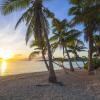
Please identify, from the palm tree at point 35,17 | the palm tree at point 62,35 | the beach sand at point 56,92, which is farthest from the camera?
the palm tree at point 62,35

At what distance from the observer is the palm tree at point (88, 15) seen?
24.3 m

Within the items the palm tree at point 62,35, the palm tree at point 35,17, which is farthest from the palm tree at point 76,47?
the palm tree at point 35,17

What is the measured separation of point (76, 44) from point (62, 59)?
12.4 feet

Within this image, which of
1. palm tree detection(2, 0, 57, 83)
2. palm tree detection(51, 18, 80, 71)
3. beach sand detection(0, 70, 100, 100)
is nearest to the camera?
beach sand detection(0, 70, 100, 100)

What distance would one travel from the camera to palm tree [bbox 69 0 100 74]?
24.3m

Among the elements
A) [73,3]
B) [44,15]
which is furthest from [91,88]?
[73,3]

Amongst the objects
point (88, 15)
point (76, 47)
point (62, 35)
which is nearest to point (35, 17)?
point (88, 15)

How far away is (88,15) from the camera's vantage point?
25.2 metres

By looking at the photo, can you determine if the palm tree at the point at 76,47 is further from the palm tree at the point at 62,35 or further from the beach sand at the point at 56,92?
the beach sand at the point at 56,92

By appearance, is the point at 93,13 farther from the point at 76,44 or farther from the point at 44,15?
the point at 76,44

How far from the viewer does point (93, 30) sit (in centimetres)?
2931

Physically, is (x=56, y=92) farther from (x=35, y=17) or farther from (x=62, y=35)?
(x=62, y=35)

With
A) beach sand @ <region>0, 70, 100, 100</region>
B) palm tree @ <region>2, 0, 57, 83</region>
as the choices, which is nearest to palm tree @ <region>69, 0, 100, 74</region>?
palm tree @ <region>2, 0, 57, 83</region>

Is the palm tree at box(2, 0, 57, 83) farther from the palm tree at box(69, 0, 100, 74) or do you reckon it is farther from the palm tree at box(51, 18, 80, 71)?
the palm tree at box(51, 18, 80, 71)
